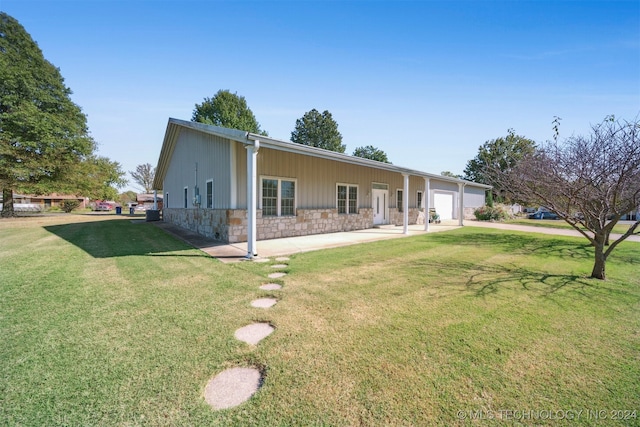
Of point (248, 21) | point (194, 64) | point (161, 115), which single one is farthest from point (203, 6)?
point (161, 115)

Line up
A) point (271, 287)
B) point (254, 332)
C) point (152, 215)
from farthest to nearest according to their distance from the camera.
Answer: point (152, 215) → point (271, 287) → point (254, 332)

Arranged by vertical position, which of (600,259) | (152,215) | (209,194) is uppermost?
(209,194)

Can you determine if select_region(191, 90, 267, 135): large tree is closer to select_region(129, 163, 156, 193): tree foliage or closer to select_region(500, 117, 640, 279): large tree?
select_region(129, 163, 156, 193): tree foliage

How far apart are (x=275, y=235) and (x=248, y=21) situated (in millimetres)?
7529

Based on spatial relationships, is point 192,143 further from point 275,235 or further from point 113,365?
point 113,365

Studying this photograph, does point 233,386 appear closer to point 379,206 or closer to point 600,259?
point 600,259

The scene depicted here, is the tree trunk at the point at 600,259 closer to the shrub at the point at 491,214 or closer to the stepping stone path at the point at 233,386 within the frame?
the stepping stone path at the point at 233,386

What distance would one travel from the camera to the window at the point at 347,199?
12.5 metres

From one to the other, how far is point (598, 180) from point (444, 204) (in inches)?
668

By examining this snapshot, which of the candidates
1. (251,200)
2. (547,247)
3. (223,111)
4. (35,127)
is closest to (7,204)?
(35,127)

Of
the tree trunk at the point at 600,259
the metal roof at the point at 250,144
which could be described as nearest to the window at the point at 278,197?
the metal roof at the point at 250,144

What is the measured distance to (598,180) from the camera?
16.2 feet

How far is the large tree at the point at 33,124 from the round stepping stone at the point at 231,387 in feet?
85.4

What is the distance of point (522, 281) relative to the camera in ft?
16.3
